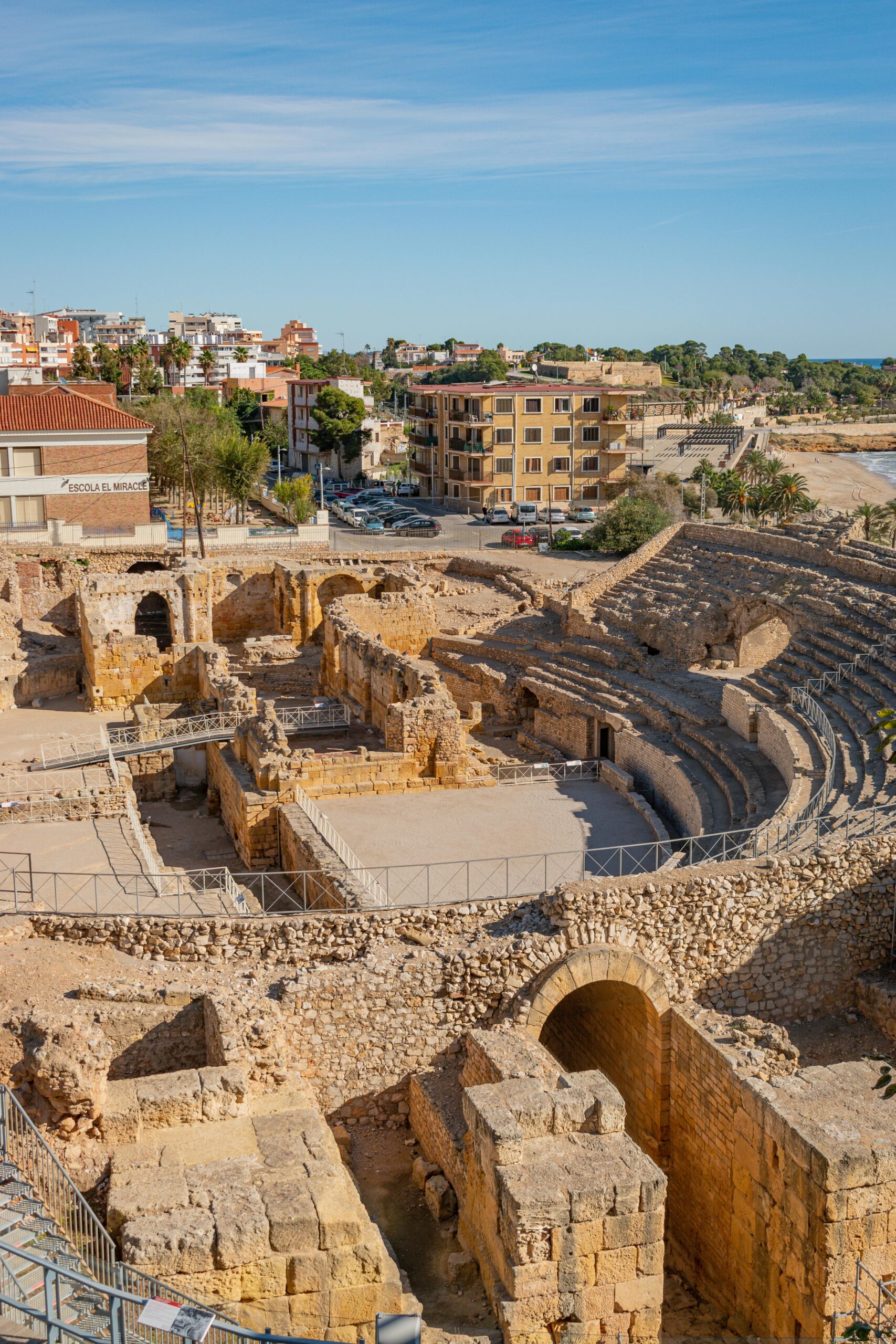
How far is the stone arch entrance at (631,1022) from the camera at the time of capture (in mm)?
14773

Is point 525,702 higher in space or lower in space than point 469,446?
lower

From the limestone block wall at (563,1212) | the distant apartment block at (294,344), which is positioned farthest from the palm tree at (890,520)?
the distant apartment block at (294,344)

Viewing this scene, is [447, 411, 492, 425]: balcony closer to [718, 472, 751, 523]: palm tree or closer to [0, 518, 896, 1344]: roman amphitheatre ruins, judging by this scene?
[718, 472, 751, 523]: palm tree

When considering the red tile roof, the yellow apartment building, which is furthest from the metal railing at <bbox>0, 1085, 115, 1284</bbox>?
the yellow apartment building

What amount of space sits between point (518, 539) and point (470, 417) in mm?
13267

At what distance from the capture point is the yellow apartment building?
197 feet

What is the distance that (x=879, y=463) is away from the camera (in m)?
98.1

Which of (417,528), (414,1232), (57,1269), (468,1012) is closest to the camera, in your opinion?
(57,1269)

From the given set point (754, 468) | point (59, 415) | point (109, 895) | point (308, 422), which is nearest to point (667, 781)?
point (109, 895)

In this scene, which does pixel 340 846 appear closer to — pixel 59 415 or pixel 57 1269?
pixel 57 1269

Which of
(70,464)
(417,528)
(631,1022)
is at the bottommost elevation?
(631,1022)

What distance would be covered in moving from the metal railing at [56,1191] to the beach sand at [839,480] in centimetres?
5356

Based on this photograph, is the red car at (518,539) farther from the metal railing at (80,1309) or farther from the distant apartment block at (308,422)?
the metal railing at (80,1309)

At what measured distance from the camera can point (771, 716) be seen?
24594 mm
